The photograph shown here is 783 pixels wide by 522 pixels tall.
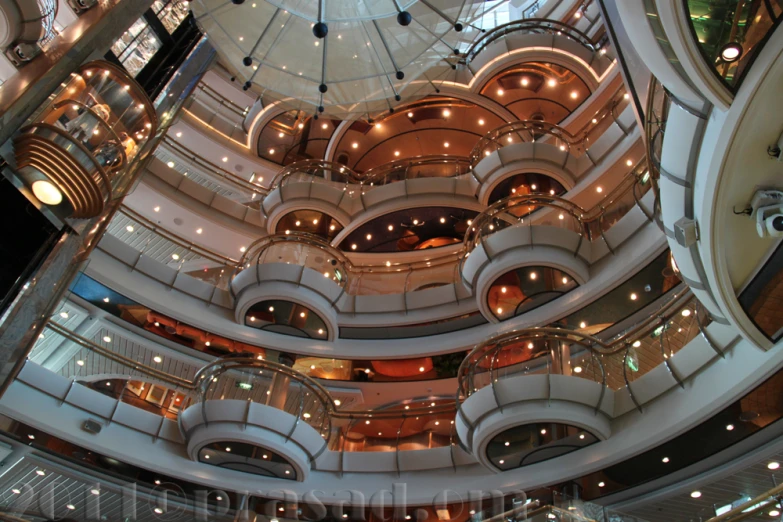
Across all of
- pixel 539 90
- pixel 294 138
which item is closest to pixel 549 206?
pixel 539 90

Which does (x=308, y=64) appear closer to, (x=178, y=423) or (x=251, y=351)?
(x=178, y=423)

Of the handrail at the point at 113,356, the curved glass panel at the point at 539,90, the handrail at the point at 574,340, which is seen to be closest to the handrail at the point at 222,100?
the curved glass panel at the point at 539,90

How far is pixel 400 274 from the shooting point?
13461 millimetres

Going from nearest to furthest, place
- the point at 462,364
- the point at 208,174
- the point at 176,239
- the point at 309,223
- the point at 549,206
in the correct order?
the point at 462,364 < the point at 549,206 < the point at 176,239 < the point at 309,223 < the point at 208,174

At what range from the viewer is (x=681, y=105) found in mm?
4508

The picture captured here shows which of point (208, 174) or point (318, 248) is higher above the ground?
point (208, 174)

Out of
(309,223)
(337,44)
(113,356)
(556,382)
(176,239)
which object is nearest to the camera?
(337,44)

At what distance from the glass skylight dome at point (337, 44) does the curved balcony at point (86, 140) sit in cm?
104

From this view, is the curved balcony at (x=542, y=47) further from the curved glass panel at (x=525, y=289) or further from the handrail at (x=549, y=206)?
the curved glass panel at (x=525, y=289)

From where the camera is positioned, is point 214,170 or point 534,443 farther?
point 214,170

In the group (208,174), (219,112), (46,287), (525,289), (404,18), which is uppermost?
(219,112)

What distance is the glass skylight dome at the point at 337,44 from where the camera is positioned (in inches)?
217

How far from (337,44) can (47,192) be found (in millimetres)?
2683

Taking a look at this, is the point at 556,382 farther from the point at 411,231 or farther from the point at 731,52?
the point at 411,231
